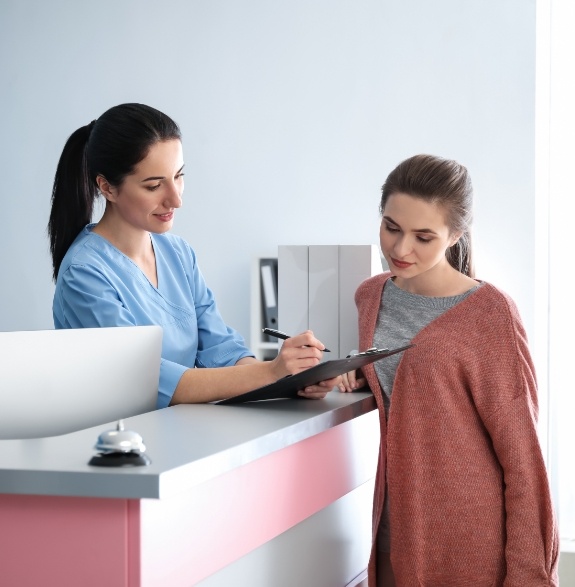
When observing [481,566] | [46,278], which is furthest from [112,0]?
[481,566]

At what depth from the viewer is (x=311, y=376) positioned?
159 centimetres

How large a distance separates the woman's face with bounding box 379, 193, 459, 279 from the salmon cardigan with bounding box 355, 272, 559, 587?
157mm

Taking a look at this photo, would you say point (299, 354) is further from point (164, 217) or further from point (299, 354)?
point (164, 217)

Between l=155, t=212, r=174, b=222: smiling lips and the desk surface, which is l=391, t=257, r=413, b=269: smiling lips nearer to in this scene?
the desk surface

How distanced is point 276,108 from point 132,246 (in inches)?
105

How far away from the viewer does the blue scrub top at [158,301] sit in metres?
1.87

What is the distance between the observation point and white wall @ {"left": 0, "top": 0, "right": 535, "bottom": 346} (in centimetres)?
423

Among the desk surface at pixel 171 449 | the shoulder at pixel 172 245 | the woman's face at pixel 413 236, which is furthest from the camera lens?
the shoulder at pixel 172 245

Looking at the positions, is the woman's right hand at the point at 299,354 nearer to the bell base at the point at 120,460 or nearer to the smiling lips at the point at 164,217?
the smiling lips at the point at 164,217

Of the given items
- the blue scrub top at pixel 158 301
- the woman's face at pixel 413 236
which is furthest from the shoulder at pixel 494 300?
the blue scrub top at pixel 158 301

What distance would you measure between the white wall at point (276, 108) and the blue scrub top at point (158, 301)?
88.8 inches

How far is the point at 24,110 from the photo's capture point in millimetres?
5031

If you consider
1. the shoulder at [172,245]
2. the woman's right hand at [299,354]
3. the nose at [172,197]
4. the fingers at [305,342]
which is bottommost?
the woman's right hand at [299,354]

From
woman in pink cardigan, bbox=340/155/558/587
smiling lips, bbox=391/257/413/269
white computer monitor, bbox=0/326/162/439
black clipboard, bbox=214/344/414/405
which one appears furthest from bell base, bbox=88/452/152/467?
smiling lips, bbox=391/257/413/269
